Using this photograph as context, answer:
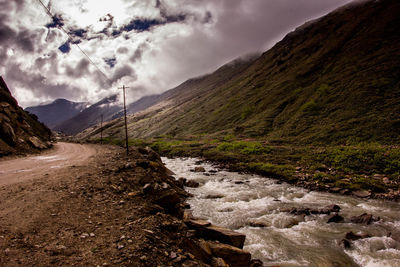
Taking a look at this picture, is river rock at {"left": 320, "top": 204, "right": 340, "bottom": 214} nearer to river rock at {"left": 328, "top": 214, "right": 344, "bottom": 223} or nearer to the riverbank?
river rock at {"left": 328, "top": 214, "right": 344, "bottom": 223}

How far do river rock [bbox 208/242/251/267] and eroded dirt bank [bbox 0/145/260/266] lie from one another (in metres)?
0.04

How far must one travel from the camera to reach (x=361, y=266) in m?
10.5

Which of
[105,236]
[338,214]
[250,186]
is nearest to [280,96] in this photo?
[250,186]

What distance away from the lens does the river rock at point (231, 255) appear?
8.56 m

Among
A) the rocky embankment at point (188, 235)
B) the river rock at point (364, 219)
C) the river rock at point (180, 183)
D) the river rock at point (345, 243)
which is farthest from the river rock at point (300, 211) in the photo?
the river rock at point (180, 183)

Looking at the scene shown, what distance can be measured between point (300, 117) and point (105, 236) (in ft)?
200

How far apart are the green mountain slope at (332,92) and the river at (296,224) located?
23215 mm

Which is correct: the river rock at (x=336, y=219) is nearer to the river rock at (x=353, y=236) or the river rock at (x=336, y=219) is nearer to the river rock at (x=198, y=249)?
the river rock at (x=353, y=236)

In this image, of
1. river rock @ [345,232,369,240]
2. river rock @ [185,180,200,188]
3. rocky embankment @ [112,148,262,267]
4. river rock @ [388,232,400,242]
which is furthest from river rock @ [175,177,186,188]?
river rock @ [388,232,400,242]

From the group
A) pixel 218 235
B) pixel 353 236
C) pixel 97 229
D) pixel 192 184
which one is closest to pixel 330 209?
pixel 353 236

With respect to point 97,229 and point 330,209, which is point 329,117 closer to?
point 330,209

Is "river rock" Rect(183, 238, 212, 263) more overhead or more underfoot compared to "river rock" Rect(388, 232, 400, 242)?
more overhead

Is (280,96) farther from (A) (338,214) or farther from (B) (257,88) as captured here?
(A) (338,214)

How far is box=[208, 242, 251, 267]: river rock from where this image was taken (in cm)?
856
